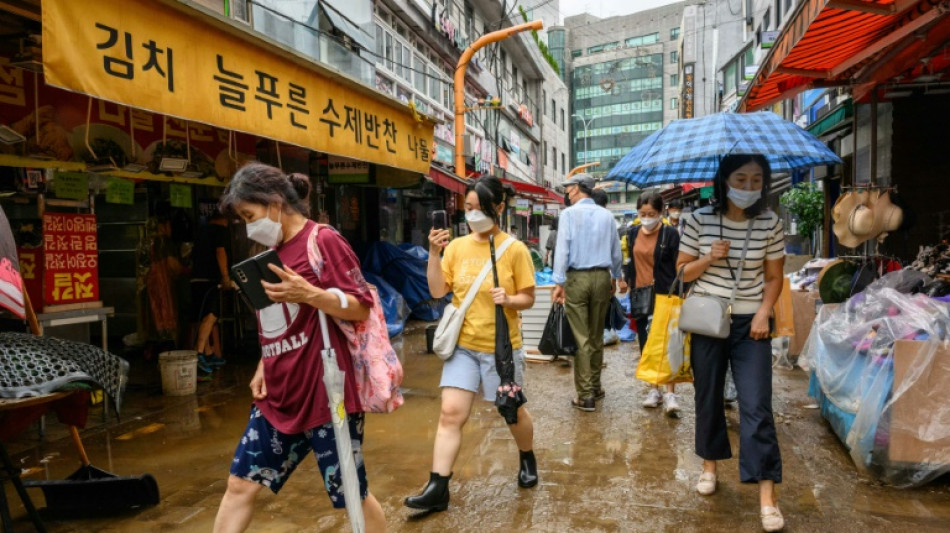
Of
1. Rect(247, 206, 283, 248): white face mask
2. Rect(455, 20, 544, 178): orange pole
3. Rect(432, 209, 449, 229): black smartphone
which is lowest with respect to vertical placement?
Rect(247, 206, 283, 248): white face mask

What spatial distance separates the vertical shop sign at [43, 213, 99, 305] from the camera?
17.5ft

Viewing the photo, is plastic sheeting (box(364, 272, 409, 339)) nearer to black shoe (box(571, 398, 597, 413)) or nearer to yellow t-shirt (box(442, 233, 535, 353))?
black shoe (box(571, 398, 597, 413))

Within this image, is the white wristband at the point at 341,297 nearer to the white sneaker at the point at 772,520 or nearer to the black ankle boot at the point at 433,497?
the black ankle boot at the point at 433,497

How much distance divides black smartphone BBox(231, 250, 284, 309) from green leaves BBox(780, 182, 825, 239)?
10.4m

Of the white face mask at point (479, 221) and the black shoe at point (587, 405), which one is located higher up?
Result: the white face mask at point (479, 221)

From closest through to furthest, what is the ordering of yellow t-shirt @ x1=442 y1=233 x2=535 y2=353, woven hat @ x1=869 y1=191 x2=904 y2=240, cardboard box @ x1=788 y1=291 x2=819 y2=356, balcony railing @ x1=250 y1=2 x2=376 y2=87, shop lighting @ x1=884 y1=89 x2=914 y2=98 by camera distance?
yellow t-shirt @ x1=442 y1=233 x2=535 y2=353
woven hat @ x1=869 y1=191 x2=904 y2=240
shop lighting @ x1=884 y1=89 x2=914 y2=98
cardboard box @ x1=788 y1=291 x2=819 y2=356
balcony railing @ x1=250 y1=2 x2=376 y2=87

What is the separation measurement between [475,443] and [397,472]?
2.52ft

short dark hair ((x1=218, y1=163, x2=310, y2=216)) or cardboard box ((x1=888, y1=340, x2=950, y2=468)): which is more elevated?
short dark hair ((x1=218, y1=163, x2=310, y2=216))

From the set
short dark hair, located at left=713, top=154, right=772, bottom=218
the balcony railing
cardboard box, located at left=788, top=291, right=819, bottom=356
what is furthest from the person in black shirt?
cardboard box, located at left=788, top=291, right=819, bottom=356

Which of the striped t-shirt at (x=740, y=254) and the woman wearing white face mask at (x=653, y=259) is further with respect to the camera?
the woman wearing white face mask at (x=653, y=259)

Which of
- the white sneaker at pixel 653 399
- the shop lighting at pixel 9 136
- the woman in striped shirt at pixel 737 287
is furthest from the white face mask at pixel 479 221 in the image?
the shop lighting at pixel 9 136

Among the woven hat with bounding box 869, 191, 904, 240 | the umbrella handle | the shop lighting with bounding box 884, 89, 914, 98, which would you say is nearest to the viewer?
the umbrella handle

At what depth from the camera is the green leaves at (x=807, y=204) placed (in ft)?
34.2

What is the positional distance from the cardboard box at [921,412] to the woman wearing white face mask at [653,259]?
1.88 meters
